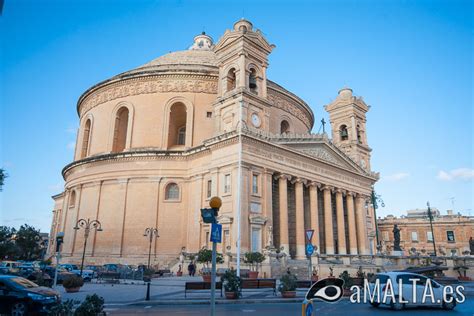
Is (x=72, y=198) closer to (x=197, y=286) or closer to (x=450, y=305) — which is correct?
(x=197, y=286)

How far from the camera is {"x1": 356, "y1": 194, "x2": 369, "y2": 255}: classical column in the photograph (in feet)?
123

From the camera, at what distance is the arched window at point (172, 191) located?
3310 centimetres

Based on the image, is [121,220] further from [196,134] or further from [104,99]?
[104,99]

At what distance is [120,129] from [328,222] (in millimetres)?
23021

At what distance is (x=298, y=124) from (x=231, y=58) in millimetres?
14495

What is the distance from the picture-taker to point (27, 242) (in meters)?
56.2

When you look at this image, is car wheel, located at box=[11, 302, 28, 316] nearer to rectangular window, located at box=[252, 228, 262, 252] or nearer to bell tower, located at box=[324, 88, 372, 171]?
rectangular window, located at box=[252, 228, 262, 252]

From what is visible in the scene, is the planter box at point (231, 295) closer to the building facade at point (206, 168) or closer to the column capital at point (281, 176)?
the building facade at point (206, 168)

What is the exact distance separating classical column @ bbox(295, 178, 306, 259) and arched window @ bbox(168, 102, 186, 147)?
13030mm

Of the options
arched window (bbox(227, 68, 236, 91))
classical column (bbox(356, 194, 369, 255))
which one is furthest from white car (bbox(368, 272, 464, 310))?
classical column (bbox(356, 194, 369, 255))

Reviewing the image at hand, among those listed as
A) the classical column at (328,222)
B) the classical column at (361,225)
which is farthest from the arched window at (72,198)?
the classical column at (361,225)

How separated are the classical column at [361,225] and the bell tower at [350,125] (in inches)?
199

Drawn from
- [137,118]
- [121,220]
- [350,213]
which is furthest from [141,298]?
[350,213]

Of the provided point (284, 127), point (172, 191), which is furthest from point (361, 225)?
point (172, 191)
